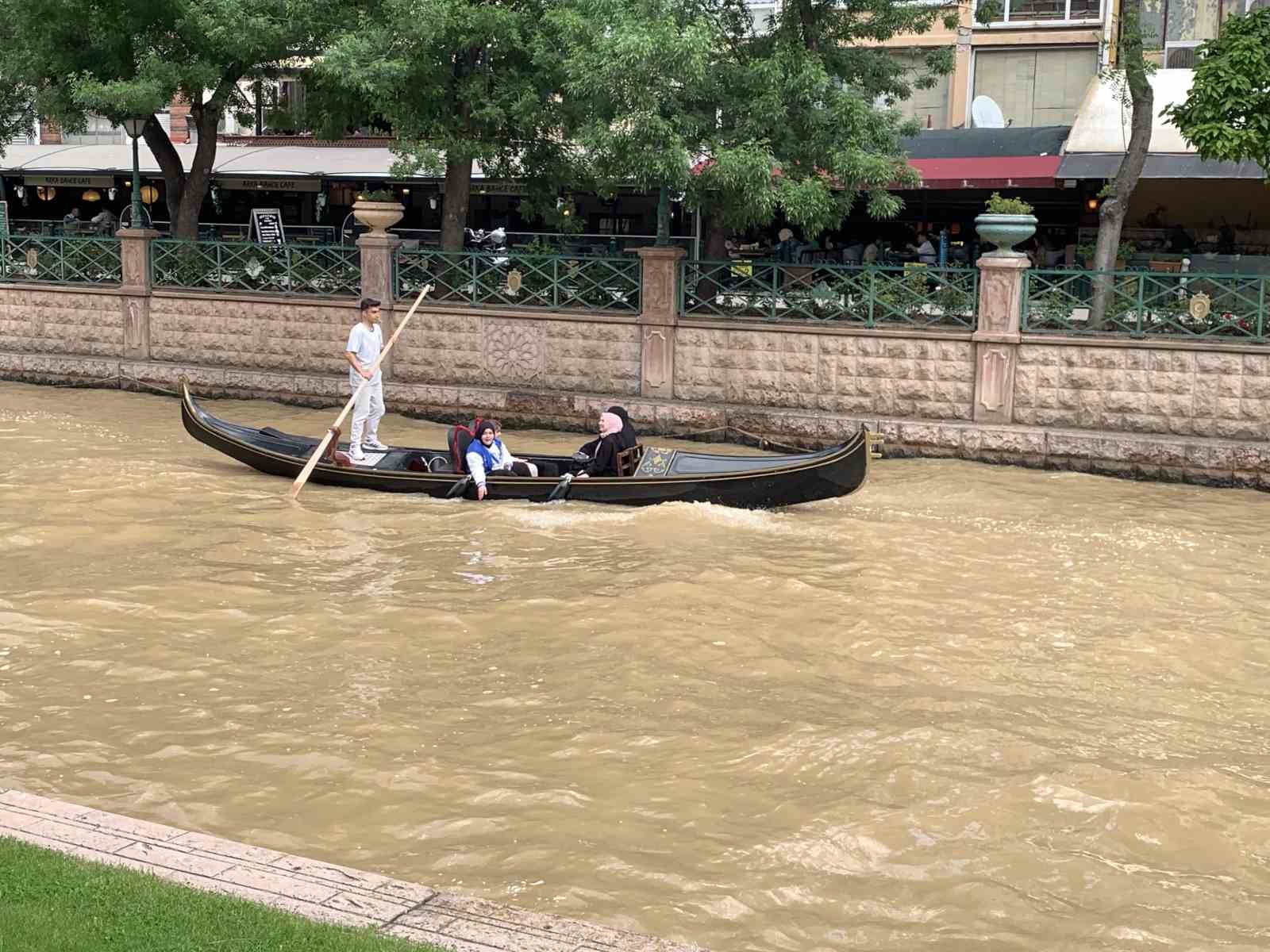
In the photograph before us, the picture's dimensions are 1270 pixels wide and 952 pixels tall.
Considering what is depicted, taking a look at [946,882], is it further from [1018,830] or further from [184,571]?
[184,571]

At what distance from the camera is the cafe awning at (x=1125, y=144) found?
23.4 m

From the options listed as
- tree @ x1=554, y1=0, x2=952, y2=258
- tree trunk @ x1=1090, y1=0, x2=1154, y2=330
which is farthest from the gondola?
tree trunk @ x1=1090, y1=0, x2=1154, y2=330

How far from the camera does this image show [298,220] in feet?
112

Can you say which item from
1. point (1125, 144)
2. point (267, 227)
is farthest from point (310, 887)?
point (267, 227)

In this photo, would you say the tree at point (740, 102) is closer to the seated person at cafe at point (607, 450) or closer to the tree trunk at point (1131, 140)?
the tree trunk at point (1131, 140)

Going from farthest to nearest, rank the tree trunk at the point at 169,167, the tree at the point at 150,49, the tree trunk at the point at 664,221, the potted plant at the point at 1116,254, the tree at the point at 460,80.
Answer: the tree trunk at the point at 169,167 < the tree at the point at 150,49 < the tree trunk at the point at 664,221 < the potted plant at the point at 1116,254 < the tree at the point at 460,80

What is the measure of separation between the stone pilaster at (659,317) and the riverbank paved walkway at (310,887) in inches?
556

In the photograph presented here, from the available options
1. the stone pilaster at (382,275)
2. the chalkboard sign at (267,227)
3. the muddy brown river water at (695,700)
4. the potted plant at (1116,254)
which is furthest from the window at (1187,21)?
the chalkboard sign at (267,227)

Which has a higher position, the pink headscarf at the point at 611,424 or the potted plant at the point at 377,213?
the potted plant at the point at 377,213

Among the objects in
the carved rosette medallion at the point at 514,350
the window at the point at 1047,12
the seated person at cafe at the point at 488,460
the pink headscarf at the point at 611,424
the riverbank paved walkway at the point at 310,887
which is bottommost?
the riverbank paved walkway at the point at 310,887

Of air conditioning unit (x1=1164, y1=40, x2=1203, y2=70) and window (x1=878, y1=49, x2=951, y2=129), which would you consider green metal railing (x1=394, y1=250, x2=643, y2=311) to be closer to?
air conditioning unit (x1=1164, y1=40, x2=1203, y2=70)

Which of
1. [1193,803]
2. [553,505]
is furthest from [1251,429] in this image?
[1193,803]

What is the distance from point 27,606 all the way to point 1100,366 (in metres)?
12.1

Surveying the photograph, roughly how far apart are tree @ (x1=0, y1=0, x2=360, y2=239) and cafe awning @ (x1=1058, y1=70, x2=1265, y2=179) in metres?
11.9
